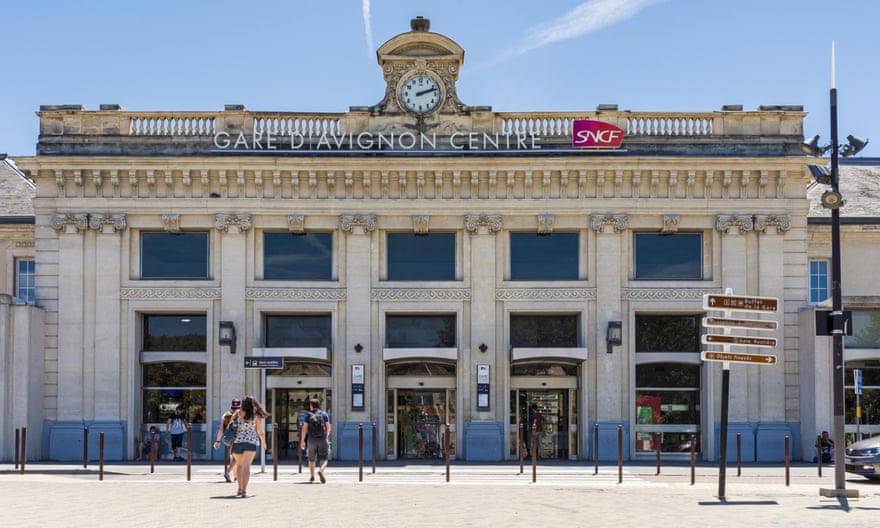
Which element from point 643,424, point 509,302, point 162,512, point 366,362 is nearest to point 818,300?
point 643,424

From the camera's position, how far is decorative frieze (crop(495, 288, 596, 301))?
104ft

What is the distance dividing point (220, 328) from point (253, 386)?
5.66 ft

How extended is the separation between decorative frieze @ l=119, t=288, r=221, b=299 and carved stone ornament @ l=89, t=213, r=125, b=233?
5.35ft

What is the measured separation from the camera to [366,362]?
104ft

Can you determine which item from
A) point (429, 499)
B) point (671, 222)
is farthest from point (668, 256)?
point (429, 499)

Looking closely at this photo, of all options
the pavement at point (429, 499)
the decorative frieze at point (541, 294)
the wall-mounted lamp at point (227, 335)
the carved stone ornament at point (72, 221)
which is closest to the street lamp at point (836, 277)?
the pavement at point (429, 499)

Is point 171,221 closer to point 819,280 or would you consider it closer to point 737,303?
point 737,303

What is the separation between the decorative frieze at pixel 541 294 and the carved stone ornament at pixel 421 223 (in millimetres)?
2524

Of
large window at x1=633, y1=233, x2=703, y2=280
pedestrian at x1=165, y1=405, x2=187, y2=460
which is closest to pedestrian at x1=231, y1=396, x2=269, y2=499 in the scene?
pedestrian at x1=165, y1=405, x2=187, y2=460

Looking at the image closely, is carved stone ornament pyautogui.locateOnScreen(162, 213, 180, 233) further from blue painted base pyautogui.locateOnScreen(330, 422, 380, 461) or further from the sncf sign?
the sncf sign

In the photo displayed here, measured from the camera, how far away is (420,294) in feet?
104

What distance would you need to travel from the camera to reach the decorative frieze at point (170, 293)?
31641 millimetres

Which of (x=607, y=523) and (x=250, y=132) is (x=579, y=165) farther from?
(x=607, y=523)

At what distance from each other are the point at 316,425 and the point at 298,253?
927cm
